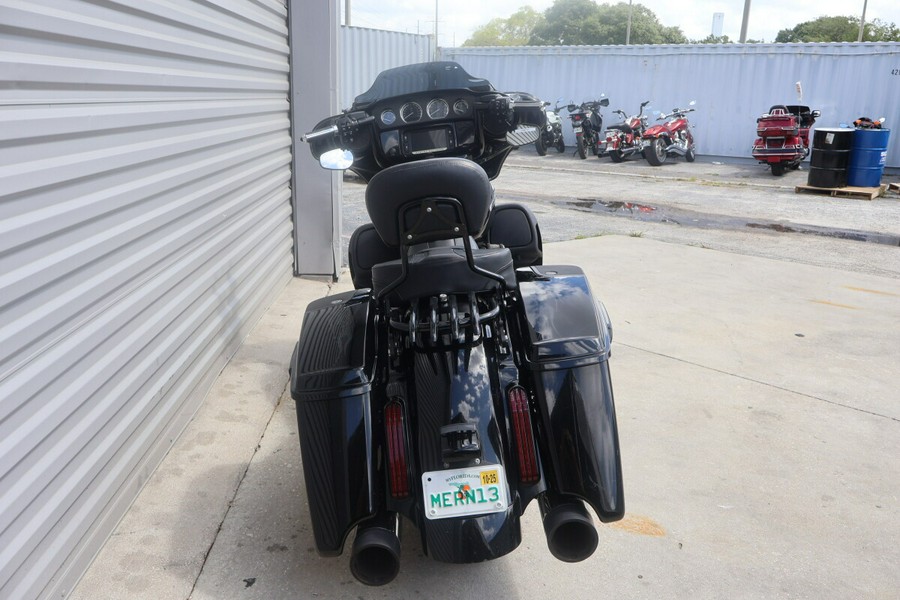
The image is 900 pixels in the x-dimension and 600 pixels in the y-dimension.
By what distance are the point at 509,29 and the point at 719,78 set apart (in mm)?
79903

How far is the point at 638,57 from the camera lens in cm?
1969

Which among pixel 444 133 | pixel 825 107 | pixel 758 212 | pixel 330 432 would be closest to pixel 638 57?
pixel 825 107

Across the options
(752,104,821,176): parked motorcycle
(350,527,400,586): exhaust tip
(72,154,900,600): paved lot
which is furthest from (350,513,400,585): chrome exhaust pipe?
(752,104,821,176): parked motorcycle

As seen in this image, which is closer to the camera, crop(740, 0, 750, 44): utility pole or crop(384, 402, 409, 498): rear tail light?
crop(384, 402, 409, 498): rear tail light

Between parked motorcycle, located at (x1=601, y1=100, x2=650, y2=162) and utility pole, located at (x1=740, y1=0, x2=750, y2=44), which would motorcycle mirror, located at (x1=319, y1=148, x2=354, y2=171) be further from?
utility pole, located at (x1=740, y1=0, x2=750, y2=44)

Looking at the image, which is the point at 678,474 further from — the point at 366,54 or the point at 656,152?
the point at 366,54

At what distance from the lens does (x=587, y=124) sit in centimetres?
1927

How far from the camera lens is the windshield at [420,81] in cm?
309

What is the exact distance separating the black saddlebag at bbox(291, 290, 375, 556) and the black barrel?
12099mm

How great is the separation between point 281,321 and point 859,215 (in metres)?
8.81

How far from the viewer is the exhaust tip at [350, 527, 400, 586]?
211 centimetres

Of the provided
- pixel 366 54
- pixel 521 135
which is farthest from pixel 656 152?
pixel 521 135

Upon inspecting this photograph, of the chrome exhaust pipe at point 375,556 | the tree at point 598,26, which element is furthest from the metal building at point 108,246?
the tree at point 598,26

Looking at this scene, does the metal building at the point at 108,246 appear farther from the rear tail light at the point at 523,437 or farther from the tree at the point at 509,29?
the tree at the point at 509,29
